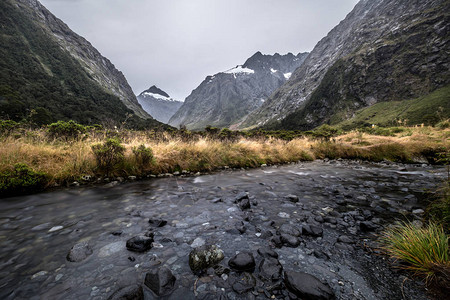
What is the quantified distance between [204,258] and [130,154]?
716 centimetres

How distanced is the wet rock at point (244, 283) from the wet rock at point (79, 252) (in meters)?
2.41

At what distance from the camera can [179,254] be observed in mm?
2818

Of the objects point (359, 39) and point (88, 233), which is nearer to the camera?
point (88, 233)

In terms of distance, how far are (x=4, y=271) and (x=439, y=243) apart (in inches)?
234

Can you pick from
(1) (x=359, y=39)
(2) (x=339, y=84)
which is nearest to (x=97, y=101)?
(2) (x=339, y=84)

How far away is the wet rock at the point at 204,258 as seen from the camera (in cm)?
250

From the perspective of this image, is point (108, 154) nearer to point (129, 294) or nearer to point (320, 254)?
point (129, 294)

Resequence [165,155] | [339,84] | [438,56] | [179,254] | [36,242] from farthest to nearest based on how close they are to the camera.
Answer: [339,84] → [438,56] → [165,155] → [36,242] → [179,254]

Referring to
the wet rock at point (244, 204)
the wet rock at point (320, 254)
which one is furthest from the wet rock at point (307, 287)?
the wet rock at point (244, 204)

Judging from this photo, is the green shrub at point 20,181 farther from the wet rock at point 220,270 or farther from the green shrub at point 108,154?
the wet rock at point 220,270

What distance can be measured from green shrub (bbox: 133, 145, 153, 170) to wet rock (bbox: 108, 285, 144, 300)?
6.83 meters

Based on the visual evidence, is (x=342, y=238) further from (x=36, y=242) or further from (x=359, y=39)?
(x=359, y=39)

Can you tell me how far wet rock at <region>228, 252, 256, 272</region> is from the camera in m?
2.48

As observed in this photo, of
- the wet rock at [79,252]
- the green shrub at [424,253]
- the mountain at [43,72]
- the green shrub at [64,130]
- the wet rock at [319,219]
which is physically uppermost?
the mountain at [43,72]
